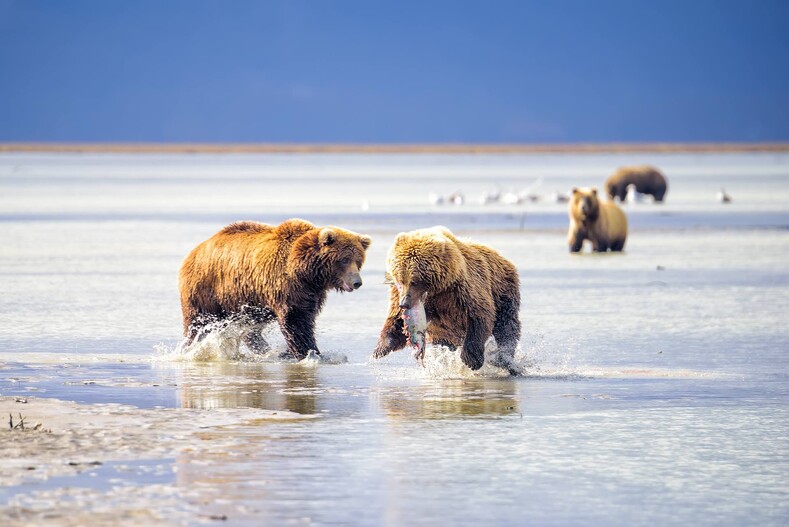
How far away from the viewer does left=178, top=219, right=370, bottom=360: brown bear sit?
11055 millimetres

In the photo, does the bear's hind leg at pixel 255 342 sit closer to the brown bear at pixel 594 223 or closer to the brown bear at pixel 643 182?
the brown bear at pixel 594 223

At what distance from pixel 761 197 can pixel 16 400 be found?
124ft

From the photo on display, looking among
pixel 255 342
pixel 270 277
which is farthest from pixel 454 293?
pixel 255 342

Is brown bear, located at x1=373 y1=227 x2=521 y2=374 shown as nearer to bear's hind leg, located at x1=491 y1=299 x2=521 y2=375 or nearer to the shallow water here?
bear's hind leg, located at x1=491 y1=299 x2=521 y2=375

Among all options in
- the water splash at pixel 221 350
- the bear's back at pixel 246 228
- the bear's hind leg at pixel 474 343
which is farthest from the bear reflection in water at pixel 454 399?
the bear's back at pixel 246 228

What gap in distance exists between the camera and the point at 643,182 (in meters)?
43.4

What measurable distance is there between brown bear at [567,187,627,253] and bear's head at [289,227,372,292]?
38.6ft

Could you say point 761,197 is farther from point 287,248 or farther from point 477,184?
point 287,248

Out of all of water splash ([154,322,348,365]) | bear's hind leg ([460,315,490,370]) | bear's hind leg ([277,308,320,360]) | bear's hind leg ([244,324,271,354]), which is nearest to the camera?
bear's hind leg ([460,315,490,370])

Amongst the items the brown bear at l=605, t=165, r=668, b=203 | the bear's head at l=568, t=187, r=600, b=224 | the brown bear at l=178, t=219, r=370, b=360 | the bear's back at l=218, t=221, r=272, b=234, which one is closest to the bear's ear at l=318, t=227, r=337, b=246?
the brown bear at l=178, t=219, r=370, b=360

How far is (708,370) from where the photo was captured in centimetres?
1102

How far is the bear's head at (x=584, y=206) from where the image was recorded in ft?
73.7

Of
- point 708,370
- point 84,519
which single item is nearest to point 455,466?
point 84,519

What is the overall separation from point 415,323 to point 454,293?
35cm
